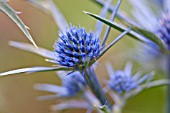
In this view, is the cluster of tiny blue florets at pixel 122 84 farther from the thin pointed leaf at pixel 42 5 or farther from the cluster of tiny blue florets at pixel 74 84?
the thin pointed leaf at pixel 42 5

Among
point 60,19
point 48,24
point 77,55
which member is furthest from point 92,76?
point 48,24

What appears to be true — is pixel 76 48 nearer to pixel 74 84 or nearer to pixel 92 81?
pixel 92 81

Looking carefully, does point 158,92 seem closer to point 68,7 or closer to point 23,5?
point 68,7

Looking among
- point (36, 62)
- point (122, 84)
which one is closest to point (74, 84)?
point (122, 84)

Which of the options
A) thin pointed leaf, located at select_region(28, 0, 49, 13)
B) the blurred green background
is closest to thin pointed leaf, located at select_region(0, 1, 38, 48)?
thin pointed leaf, located at select_region(28, 0, 49, 13)

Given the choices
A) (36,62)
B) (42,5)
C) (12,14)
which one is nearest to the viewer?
(12,14)

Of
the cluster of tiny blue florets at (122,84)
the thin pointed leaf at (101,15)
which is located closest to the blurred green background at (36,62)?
the cluster of tiny blue florets at (122,84)
